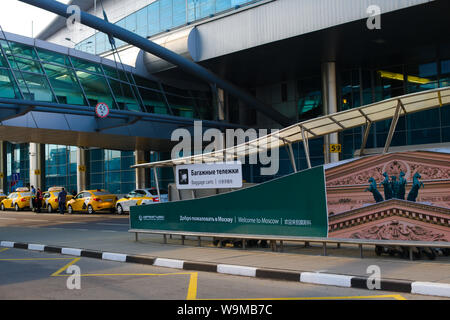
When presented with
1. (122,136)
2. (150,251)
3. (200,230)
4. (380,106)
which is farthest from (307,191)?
(122,136)

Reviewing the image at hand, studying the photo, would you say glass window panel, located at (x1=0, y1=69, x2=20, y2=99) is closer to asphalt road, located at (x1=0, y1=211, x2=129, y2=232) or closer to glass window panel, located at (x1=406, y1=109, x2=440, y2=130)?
asphalt road, located at (x1=0, y1=211, x2=129, y2=232)

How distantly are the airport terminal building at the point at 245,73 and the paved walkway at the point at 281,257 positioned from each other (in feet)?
34.2

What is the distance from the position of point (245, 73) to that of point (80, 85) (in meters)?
9.45

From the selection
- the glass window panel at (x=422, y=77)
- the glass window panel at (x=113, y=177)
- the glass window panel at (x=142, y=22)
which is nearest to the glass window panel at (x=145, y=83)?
the glass window panel at (x=142, y=22)

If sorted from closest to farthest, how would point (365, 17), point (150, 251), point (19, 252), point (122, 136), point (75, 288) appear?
point (75, 288), point (150, 251), point (19, 252), point (365, 17), point (122, 136)

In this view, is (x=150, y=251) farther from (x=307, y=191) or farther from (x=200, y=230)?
(x=307, y=191)

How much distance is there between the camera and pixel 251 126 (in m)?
34.5

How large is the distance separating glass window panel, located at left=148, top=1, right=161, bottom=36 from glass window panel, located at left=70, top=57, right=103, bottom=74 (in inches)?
228

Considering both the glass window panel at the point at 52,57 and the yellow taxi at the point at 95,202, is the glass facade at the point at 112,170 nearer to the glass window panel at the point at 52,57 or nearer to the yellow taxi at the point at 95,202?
the yellow taxi at the point at 95,202

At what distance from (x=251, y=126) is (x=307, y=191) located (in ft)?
79.7

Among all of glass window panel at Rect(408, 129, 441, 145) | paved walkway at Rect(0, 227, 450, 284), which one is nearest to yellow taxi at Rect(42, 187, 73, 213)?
paved walkway at Rect(0, 227, 450, 284)

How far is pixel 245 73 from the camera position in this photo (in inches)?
1224

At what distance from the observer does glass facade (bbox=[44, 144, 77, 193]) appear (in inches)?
2007

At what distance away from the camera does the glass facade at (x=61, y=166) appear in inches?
2007
